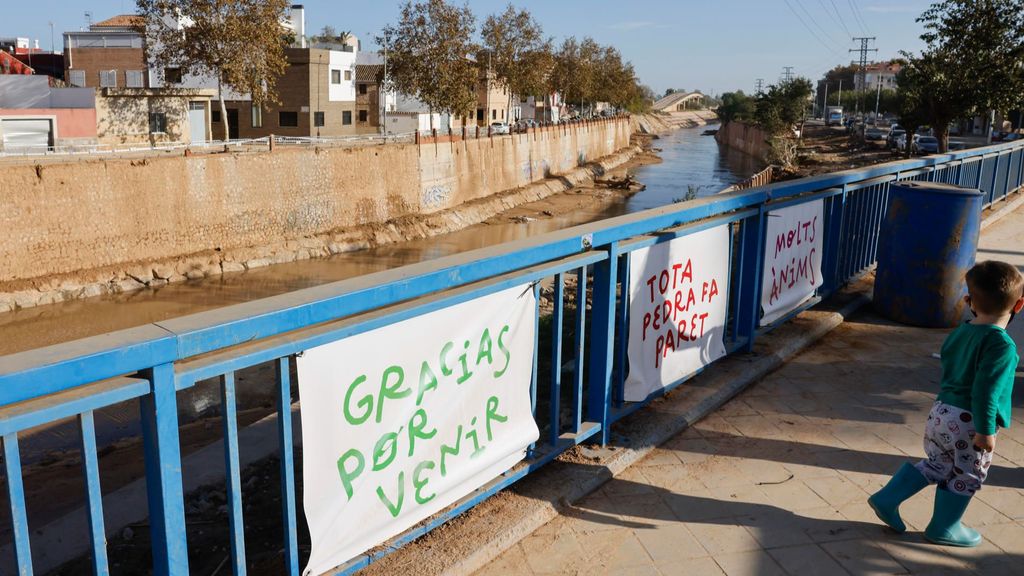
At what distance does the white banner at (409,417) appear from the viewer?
2.70 metres

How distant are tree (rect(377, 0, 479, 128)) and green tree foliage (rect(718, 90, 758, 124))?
200 ft

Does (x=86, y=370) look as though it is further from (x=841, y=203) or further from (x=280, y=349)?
(x=841, y=203)

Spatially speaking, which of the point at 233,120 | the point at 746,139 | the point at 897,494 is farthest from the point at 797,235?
the point at 746,139

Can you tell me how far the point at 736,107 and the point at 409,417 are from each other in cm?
11762

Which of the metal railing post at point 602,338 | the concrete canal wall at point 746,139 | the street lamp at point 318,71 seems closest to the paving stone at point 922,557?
the metal railing post at point 602,338

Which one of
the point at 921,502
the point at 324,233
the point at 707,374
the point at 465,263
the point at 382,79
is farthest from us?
the point at 382,79

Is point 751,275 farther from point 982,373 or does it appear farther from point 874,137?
point 874,137

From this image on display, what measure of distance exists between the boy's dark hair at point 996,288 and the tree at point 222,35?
34.2 meters

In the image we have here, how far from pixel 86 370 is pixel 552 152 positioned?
2130 inches

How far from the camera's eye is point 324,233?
3183 centimetres

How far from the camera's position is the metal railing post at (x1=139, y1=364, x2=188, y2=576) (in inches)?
86.7

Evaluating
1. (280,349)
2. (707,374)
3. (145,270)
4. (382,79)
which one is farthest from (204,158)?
(280,349)

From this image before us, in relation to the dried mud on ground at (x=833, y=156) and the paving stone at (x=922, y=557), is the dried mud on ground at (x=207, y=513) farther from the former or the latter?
the dried mud on ground at (x=833, y=156)

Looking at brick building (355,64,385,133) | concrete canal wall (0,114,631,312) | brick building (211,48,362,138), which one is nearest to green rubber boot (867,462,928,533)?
concrete canal wall (0,114,631,312)
